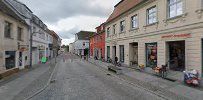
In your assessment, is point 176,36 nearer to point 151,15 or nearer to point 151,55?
point 151,55

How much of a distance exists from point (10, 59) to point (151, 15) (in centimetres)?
1324

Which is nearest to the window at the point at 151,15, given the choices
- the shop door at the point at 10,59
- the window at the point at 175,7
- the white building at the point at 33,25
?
the window at the point at 175,7

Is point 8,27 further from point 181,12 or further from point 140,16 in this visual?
point 181,12

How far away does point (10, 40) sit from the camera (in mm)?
17438

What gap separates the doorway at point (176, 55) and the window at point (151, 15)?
299 cm

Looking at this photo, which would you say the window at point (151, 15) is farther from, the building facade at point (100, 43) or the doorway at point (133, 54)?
the building facade at point (100, 43)

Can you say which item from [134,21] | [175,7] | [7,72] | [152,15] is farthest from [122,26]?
[7,72]

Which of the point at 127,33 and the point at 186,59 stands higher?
the point at 127,33

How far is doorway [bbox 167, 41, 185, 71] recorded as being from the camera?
1403 centimetres

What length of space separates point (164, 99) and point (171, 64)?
7.03 meters

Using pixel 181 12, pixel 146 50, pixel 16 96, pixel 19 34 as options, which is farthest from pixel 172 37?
pixel 19 34

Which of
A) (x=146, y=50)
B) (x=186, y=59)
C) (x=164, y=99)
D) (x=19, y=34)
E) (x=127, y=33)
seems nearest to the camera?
(x=164, y=99)

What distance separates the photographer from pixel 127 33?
2314 cm

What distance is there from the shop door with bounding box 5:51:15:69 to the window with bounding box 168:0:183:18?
44.7 ft
